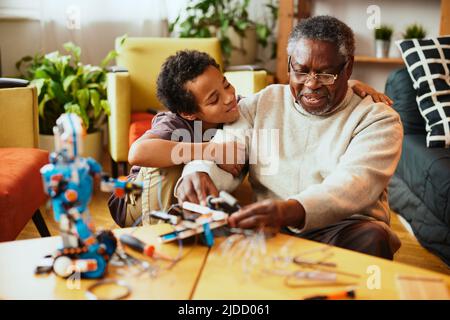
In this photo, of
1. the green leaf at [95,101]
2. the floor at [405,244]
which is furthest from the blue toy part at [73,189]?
the green leaf at [95,101]

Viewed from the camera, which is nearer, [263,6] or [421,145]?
[421,145]

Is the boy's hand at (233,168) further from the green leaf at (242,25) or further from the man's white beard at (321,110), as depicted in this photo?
the green leaf at (242,25)

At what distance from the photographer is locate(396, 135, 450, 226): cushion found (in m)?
2.03

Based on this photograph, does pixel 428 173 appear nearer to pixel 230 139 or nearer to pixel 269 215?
pixel 230 139

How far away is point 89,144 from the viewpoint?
9.62 ft

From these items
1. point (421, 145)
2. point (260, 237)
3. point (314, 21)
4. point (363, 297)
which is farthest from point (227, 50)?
point (363, 297)

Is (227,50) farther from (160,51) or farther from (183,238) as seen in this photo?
(183,238)

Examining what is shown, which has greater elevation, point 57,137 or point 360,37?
point 360,37

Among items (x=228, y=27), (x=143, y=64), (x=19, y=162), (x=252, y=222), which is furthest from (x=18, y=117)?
(x=228, y=27)

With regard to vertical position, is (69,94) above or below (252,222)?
above

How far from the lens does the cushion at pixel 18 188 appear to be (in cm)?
164

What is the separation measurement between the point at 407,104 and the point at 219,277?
5.79 feet

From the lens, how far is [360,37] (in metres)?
3.62

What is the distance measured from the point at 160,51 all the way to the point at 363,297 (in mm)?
2350
